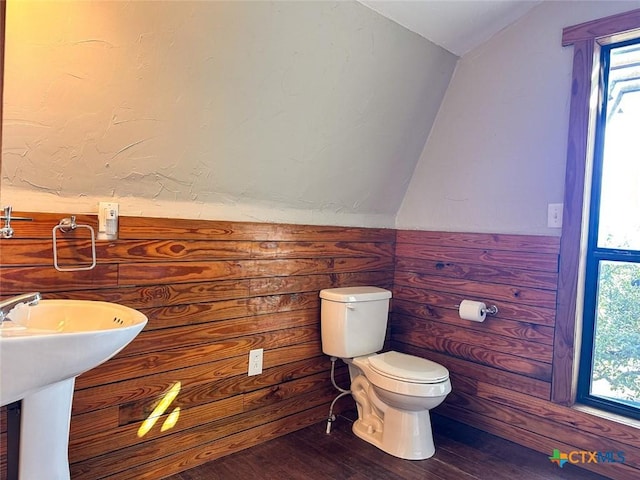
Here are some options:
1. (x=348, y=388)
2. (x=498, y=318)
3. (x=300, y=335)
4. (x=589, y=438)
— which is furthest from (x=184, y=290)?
(x=589, y=438)

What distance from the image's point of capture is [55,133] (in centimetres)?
159

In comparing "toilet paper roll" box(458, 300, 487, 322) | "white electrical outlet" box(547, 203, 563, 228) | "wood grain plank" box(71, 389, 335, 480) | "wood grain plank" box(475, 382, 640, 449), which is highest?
"white electrical outlet" box(547, 203, 563, 228)

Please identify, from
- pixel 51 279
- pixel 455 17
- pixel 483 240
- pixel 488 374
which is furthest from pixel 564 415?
pixel 51 279

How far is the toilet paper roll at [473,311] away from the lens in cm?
247

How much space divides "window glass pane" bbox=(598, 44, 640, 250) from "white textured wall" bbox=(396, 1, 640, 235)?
197 mm

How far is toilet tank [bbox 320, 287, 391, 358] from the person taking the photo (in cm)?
247

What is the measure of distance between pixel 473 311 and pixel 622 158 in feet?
3.33

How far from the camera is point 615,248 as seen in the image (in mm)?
2207

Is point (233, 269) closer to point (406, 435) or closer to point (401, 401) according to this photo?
point (401, 401)

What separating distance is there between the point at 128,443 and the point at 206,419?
35 cm

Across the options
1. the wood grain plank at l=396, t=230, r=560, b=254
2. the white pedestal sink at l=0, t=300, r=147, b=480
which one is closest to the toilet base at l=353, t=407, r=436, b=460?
the wood grain plank at l=396, t=230, r=560, b=254

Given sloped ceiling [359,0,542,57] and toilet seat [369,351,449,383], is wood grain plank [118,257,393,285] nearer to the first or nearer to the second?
toilet seat [369,351,449,383]

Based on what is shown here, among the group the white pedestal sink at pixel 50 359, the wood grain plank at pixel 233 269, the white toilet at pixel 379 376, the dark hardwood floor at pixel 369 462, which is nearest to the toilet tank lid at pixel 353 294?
the white toilet at pixel 379 376

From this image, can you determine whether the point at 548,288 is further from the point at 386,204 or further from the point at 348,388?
the point at 348,388
